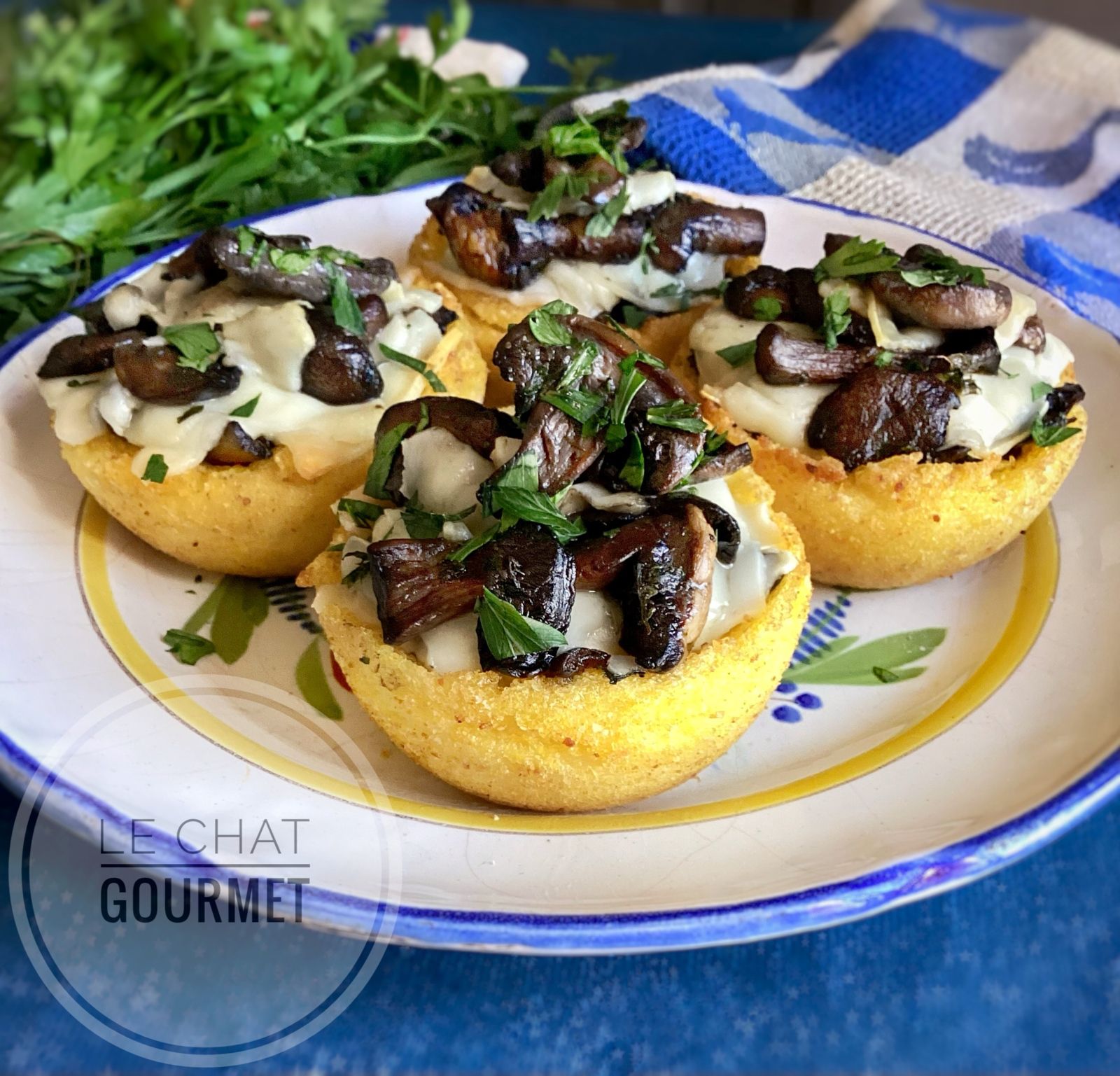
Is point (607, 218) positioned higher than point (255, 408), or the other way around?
point (607, 218)

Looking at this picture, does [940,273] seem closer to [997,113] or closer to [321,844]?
[321,844]

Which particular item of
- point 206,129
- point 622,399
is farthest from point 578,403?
point 206,129

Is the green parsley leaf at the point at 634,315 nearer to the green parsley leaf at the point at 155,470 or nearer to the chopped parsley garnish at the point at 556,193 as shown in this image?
the chopped parsley garnish at the point at 556,193

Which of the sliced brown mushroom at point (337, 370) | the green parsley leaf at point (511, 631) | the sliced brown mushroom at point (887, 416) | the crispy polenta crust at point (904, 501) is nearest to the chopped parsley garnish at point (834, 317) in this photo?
the sliced brown mushroom at point (887, 416)

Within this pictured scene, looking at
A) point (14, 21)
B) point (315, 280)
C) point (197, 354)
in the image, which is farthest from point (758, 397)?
point (14, 21)

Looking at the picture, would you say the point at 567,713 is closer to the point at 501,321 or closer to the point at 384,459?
the point at 384,459

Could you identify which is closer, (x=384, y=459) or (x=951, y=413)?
(x=384, y=459)

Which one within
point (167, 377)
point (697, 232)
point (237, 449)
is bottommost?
point (237, 449)
